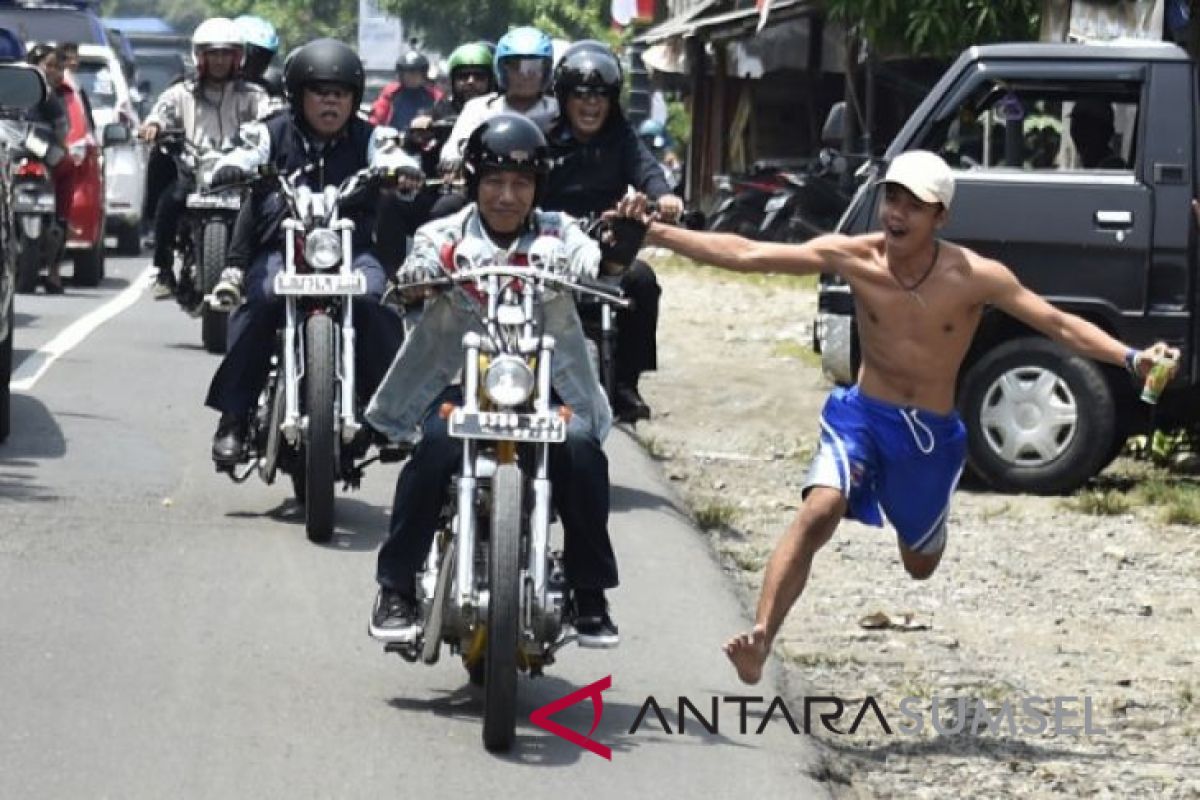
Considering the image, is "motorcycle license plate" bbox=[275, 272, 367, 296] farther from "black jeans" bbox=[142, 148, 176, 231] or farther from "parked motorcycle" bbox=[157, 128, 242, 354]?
"black jeans" bbox=[142, 148, 176, 231]

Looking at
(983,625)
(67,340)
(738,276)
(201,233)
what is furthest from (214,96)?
(738,276)

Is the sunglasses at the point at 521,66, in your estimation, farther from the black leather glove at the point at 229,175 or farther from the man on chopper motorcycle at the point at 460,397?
the man on chopper motorcycle at the point at 460,397

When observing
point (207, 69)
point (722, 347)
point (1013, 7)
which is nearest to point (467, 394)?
point (207, 69)

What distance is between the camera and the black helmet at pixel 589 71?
36.8 feet

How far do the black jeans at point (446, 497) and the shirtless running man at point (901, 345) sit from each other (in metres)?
0.59

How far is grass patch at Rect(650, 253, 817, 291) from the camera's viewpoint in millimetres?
25266

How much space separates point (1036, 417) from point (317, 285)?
13.5 feet

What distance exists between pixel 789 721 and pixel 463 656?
39.5 inches

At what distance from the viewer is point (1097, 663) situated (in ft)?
30.5

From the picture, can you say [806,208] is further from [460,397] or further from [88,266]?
[460,397]

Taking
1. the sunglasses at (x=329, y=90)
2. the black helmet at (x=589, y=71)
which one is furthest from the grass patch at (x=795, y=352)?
the sunglasses at (x=329, y=90)

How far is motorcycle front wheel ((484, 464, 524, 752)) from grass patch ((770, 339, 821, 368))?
11360 mm

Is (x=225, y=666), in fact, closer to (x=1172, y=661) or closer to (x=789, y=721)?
(x=789, y=721)

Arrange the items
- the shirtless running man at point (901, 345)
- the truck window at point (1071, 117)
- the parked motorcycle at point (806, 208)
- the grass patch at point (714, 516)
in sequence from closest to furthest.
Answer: the shirtless running man at point (901, 345)
the grass patch at point (714, 516)
the truck window at point (1071, 117)
the parked motorcycle at point (806, 208)
